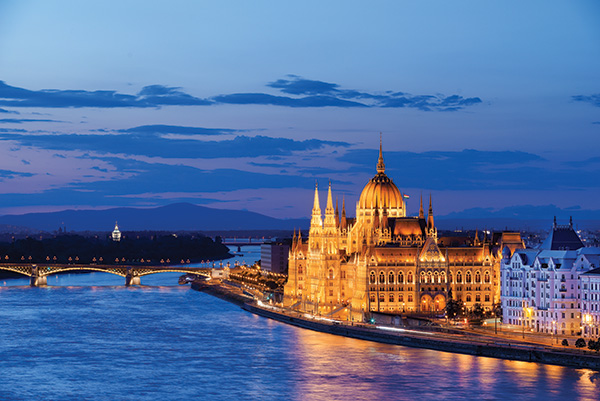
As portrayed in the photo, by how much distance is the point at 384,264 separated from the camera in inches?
2869

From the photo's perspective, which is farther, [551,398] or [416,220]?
[416,220]

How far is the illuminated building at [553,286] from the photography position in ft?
189

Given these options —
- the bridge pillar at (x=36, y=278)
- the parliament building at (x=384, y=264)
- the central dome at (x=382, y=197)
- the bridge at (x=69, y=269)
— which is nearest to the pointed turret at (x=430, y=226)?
the parliament building at (x=384, y=264)

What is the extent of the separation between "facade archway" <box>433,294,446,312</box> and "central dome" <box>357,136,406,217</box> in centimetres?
1099

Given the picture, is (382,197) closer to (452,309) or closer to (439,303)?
(439,303)

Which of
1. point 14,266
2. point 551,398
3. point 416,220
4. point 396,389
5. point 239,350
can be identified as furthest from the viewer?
point 14,266

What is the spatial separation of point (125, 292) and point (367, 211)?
30392 mm

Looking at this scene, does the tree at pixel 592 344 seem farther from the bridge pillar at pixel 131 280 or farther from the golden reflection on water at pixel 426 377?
the bridge pillar at pixel 131 280

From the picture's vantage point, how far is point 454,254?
7506cm

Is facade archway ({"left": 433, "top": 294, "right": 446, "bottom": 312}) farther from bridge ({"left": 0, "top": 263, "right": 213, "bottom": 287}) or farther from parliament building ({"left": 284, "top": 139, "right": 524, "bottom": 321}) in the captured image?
bridge ({"left": 0, "top": 263, "right": 213, "bottom": 287})

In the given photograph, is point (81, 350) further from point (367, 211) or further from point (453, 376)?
point (367, 211)

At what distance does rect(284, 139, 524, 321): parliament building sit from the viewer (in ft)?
239

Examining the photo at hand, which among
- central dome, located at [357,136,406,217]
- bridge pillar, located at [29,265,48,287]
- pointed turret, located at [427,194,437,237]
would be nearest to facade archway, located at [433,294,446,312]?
pointed turret, located at [427,194,437,237]

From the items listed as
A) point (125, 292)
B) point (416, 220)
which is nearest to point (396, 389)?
point (416, 220)
